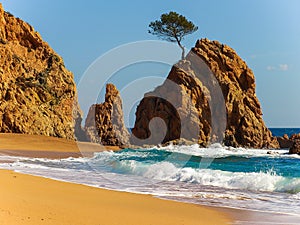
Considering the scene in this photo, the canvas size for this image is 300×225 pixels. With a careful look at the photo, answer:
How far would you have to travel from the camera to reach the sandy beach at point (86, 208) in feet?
19.6

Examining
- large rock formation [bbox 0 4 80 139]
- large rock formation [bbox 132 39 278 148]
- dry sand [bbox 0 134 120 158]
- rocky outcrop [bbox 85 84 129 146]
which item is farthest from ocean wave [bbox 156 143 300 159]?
large rock formation [bbox 0 4 80 139]

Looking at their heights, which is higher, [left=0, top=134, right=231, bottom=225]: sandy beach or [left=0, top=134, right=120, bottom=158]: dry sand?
[left=0, top=134, right=120, bottom=158]: dry sand

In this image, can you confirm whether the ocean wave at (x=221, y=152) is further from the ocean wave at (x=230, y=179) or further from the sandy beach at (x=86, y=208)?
the sandy beach at (x=86, y=208)

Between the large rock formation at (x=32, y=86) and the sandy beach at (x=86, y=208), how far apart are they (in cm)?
2328

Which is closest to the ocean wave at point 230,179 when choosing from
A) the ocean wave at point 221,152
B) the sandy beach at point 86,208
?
the sandy beach at point 86,208

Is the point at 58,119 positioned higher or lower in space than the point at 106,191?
higher

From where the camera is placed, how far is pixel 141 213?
23.8 feet

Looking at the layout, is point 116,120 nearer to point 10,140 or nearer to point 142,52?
point 10,140

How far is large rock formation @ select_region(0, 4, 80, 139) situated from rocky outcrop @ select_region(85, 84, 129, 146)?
316 centimetres

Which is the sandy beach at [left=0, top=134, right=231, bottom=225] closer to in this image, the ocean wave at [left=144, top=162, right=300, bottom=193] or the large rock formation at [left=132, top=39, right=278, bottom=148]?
the ocean wave at [left=144, top=162, right=300, bottom=193]

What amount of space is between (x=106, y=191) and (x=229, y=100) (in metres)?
30.1

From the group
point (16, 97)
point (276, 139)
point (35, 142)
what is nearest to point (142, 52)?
point (35, 142)

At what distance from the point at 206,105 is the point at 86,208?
3179cm

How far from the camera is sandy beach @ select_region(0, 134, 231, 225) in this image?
19.6 feet
